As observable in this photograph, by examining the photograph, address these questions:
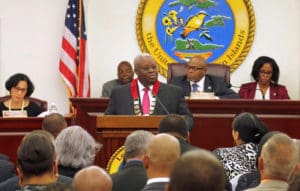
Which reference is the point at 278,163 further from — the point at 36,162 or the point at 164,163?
the point at 36,162

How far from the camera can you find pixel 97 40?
11.7m

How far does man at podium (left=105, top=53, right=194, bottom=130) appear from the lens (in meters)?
7.33

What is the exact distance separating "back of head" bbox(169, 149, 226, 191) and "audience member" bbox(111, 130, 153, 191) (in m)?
2.05

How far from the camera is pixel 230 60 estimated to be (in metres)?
11.8

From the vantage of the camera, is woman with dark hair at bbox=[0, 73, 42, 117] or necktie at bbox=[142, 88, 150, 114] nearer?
necktie at bbox=[142, 88, 150, 114]

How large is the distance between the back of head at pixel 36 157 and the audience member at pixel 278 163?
105 cm

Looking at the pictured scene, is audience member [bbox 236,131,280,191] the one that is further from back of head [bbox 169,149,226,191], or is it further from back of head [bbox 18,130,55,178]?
back of head [bbox 169,149,226,191]

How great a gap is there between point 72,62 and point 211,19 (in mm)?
2173

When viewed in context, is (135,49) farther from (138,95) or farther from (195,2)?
(138,95)

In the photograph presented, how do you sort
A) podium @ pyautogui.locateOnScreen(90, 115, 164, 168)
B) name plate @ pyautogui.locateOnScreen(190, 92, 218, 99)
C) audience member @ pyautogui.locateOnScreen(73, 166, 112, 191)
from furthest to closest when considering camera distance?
name plate @ pyautogui.locateOnScreen(190, 92, 218, 99)
podium @ pyautogui.locateOnScreen(90, 115, 164, 168)
audience member @ pyautogui.locateOnScreen(73, 166, 112, 191)

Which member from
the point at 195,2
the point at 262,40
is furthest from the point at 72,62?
the point at 262,40

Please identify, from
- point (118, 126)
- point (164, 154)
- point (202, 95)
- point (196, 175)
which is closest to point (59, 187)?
point (196, 175)

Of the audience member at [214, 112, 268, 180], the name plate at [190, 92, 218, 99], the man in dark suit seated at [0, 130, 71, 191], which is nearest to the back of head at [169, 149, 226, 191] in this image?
the man in dark suit seated at [0, 130, 71, 191]

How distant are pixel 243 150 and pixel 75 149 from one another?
3.99 ft
